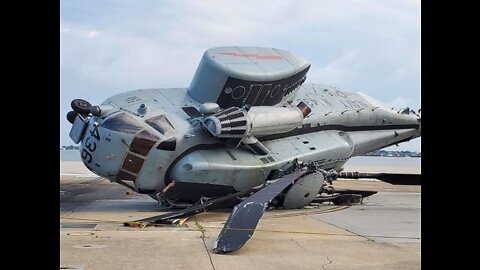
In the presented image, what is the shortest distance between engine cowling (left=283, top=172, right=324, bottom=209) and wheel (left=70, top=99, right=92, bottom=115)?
6.69 meters

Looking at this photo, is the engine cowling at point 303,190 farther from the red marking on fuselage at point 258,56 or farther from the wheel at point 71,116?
the wheel at point 71,116

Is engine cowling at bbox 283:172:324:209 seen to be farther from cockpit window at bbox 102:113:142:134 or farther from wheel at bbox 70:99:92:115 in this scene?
wheel at bbox 70:99:92:115

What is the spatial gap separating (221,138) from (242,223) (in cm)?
641

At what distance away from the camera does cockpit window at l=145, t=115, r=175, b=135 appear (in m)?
15.8

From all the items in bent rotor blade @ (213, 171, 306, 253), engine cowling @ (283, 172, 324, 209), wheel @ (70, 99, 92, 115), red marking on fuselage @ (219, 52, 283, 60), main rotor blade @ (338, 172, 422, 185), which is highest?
red marking on fuselage @ (219, 52, 283, 60)

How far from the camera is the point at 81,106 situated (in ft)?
52.1

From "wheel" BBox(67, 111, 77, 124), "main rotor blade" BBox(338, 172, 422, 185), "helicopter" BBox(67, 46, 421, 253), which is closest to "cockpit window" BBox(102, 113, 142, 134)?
"helicopter" BBox(67, 46, 421, 253)

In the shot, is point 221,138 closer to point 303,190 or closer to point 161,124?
point 161,124

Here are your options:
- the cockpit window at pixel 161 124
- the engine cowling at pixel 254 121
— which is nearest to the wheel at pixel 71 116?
the cockpit window at pixel 161 124
